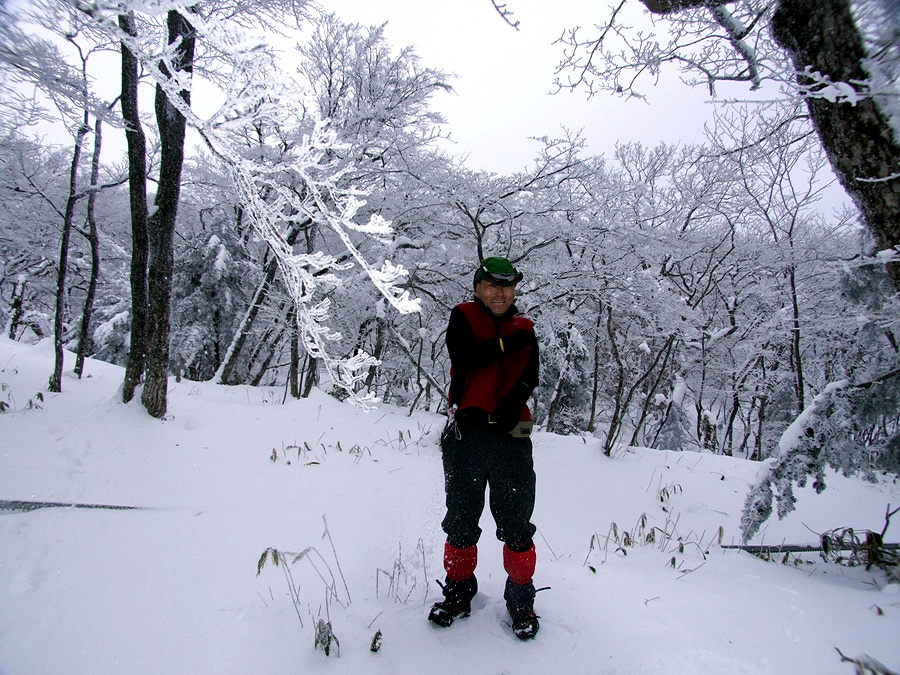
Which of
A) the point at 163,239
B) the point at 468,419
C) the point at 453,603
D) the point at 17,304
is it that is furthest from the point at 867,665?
the point at 17,304

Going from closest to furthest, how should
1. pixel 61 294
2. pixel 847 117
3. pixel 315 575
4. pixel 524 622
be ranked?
pixel 847 117 < pixel 524 622 < pixel 315 575 < pixel 61 294

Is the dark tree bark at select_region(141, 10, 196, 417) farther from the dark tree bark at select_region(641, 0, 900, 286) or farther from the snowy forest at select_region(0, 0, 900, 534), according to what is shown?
the dark tree bark at select_region(641, 0, 900, 286)

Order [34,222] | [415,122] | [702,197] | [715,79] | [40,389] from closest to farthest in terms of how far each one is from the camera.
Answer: [715,79] → [40,389] → [415,122] → [702,197] → [34,222]

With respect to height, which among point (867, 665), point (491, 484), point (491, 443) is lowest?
point (867, 665)

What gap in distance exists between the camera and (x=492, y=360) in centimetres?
237

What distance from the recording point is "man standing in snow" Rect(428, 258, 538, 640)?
7.31 ft

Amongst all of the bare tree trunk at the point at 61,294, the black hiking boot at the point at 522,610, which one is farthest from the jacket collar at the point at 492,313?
the bare tree trunk at the point at 61,294

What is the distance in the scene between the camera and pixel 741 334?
14.9 metres

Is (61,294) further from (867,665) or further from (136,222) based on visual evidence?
(867,665)

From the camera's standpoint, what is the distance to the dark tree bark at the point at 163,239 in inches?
191

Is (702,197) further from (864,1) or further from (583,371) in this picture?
(864,1)

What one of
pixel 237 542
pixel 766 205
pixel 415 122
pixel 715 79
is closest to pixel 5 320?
pixel 415 122

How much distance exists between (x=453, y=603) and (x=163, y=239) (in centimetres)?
507

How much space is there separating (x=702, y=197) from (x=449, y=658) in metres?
13.3
